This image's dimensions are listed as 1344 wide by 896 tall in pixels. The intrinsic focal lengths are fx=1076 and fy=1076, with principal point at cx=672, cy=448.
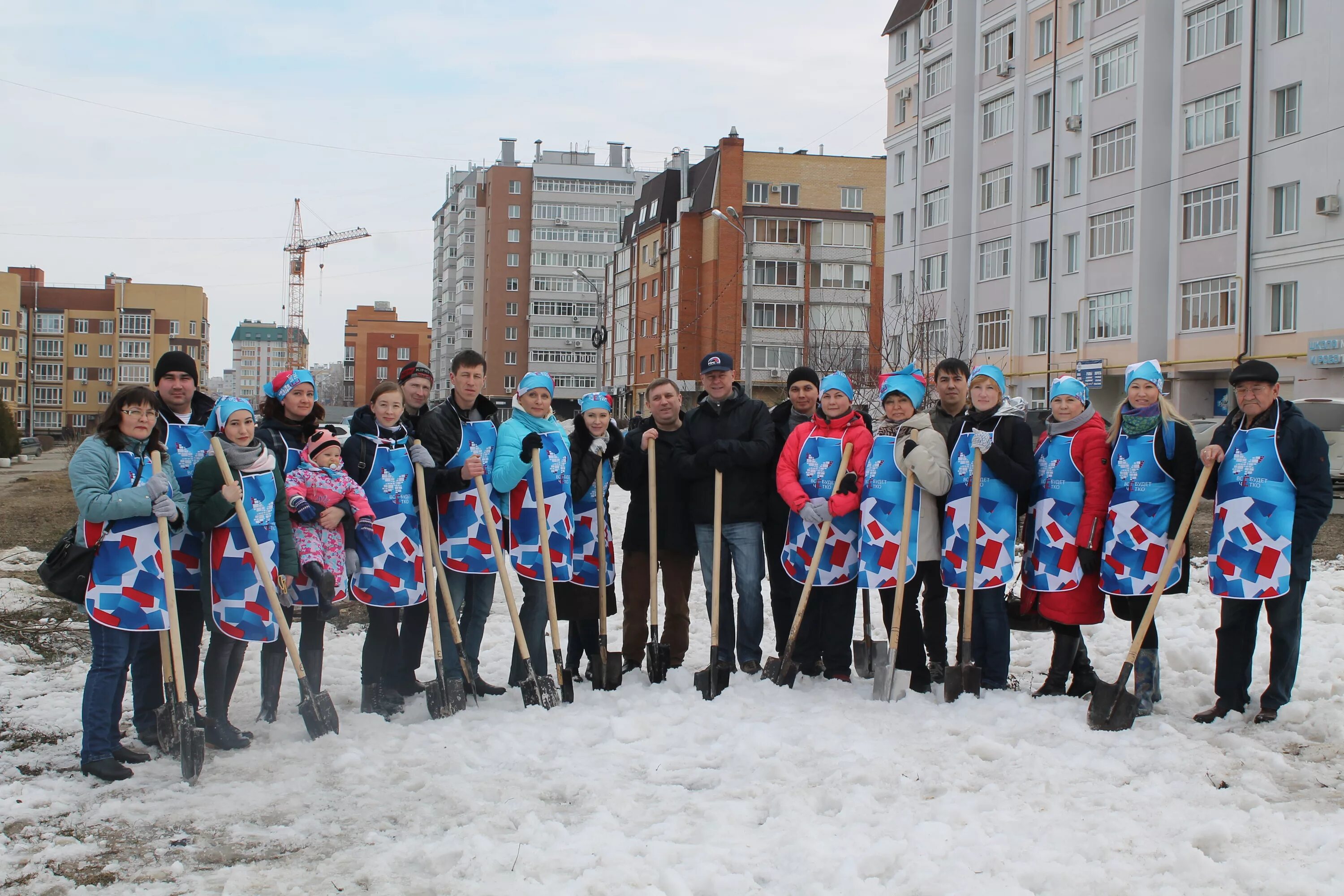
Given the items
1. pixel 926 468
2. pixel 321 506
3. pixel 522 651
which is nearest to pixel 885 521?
pixel 926 468

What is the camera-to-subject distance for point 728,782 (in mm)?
4906

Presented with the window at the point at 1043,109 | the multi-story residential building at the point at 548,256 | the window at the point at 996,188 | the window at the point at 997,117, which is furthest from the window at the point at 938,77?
the multi-story residential building at the point at 548,256

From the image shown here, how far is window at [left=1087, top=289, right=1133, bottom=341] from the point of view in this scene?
31.8 m

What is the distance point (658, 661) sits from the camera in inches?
260

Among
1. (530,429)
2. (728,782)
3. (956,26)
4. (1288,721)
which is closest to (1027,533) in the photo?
(1288,721)

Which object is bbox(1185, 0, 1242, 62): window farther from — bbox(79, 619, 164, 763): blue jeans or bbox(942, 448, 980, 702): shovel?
bbox(79, 619, 164, 763): blue jeans

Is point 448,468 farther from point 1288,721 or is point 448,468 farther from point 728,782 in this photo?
point 1288,721

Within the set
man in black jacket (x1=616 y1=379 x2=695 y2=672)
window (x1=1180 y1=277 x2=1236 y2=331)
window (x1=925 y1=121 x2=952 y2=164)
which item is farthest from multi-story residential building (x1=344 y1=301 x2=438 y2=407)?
man in black jacket (x1=616 y1=379 x2=695 y2=672)

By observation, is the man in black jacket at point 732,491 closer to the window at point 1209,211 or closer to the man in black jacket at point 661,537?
the man in black jacket at point 661,537

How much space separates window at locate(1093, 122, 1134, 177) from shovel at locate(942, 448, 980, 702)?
29.1 m

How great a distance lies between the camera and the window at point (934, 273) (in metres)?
39.8

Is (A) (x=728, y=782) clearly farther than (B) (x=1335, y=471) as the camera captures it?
No

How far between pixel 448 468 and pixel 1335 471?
15.8m

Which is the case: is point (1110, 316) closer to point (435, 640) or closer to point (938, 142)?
point (938, 142)
